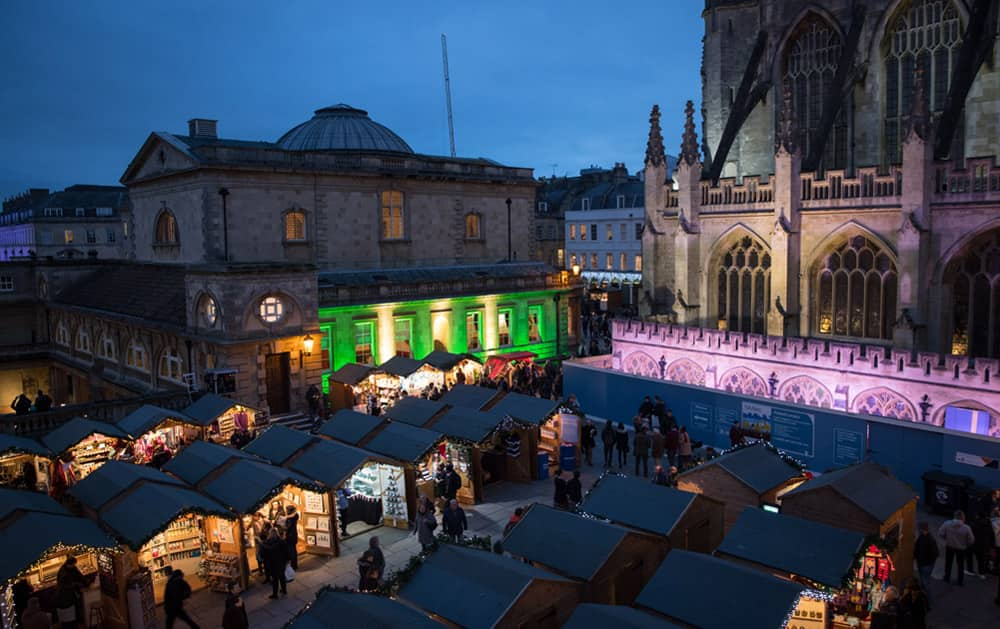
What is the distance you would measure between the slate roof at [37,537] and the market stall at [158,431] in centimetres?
673

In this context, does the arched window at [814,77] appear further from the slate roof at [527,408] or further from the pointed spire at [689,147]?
the slate roof at [527,408]

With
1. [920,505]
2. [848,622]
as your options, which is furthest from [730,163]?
[848,622]

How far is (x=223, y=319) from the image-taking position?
26219 millimetres

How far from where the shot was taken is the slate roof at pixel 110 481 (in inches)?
581

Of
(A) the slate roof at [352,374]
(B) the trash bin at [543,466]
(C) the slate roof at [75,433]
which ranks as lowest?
(B) the trash bin at [543,466]

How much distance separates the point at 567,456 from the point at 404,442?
17.7ft

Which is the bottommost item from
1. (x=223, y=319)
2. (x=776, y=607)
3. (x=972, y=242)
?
(x=776, y=607)

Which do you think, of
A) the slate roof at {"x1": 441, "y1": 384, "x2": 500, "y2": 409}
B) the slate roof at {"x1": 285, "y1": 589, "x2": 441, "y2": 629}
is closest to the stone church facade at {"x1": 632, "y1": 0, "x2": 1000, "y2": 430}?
the slate roof at {"x1": 441, "y1": 384, "x2": 500, "y2": 409}

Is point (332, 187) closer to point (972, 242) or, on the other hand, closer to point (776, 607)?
point (972, 242)

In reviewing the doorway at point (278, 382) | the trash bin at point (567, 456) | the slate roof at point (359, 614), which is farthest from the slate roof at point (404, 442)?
the doorway at point (278, 382)

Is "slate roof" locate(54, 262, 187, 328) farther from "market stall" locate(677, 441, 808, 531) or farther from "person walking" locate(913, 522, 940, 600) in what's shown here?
"person walking" locate(913, 522, 940, 600)

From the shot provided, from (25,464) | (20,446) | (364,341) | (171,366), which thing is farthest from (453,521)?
(171,366)

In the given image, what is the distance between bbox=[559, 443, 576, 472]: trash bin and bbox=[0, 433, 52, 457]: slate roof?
13277 millimetres

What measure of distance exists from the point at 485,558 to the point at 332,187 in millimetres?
27594
